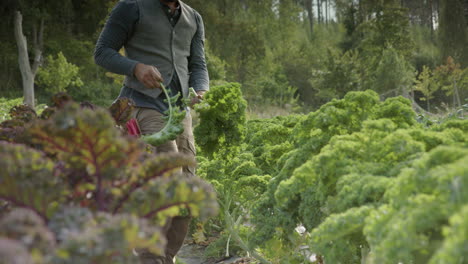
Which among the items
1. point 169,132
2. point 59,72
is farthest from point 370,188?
point 59,72

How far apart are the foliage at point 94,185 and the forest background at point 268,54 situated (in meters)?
19.7

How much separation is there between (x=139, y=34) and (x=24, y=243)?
2.97 m

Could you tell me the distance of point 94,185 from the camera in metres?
1.53

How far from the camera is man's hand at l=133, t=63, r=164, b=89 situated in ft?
11.3

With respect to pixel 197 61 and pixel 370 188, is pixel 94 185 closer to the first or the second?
pixel 370 188

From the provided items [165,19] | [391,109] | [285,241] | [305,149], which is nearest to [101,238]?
[305,149]

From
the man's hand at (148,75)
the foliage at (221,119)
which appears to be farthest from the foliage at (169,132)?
the foliage at (221,119)

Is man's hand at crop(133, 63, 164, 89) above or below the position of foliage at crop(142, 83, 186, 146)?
above

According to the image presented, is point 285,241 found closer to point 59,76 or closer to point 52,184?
point 52,184

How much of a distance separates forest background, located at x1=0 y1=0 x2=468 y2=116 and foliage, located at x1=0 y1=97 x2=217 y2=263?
776 inches

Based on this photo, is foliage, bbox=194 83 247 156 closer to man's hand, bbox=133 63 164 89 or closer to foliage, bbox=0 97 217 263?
man's hand, bbox=133 63 164 89

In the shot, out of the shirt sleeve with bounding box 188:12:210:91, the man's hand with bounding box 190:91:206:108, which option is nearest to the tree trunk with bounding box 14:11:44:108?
the shirt sleeve with bounding box 188:12:210:91

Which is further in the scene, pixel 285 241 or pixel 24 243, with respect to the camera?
pixel 285 241

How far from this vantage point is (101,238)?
1024mm
